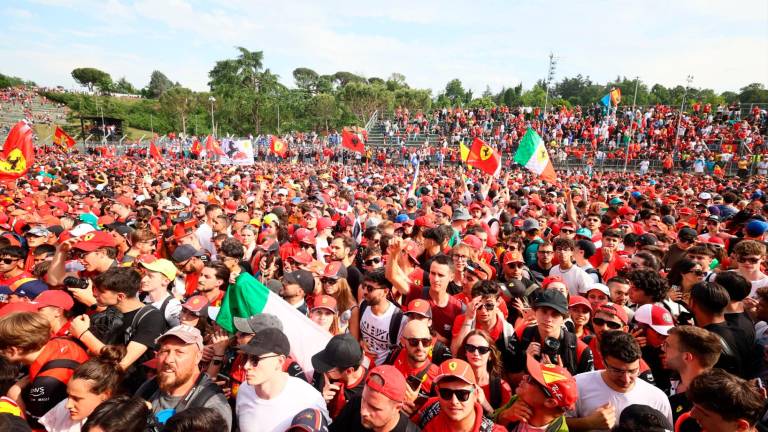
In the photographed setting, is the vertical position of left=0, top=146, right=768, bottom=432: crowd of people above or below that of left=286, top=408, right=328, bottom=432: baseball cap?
above

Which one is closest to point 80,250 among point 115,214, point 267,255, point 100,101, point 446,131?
point 267,255

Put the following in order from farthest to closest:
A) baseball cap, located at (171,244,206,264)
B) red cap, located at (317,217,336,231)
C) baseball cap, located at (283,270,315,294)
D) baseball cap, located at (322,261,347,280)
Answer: red cap, located at (317,217,336,231)
baseball cap, located at (171,244,206,264)
baseball cap, located at (322,261,347,280)
baseball cap, located at (283,270,315,294)

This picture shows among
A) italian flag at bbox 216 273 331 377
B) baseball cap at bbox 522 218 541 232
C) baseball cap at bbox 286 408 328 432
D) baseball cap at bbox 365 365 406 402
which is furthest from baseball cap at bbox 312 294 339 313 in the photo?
baseball cap at bbox 522 218 541 232

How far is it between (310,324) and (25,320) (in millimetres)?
1961

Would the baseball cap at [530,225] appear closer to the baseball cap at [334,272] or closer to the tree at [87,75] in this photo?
the baseball cap at [334,272]

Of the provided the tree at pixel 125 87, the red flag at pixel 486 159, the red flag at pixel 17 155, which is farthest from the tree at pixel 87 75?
the red flag at pixel 486 159

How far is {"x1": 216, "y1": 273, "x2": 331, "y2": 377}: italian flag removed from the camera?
11.4 ft

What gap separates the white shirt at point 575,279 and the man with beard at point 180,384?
380 centimetres

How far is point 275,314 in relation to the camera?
3623 mm

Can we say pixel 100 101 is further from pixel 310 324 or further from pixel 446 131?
pixel 310 324

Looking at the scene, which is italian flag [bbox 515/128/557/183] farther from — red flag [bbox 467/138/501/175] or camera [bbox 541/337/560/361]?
camera [bbox 541/337/560/361]

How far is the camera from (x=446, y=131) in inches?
1480

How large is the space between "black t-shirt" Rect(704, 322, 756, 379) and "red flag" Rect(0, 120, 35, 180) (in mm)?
11465

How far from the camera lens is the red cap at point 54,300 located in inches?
134
